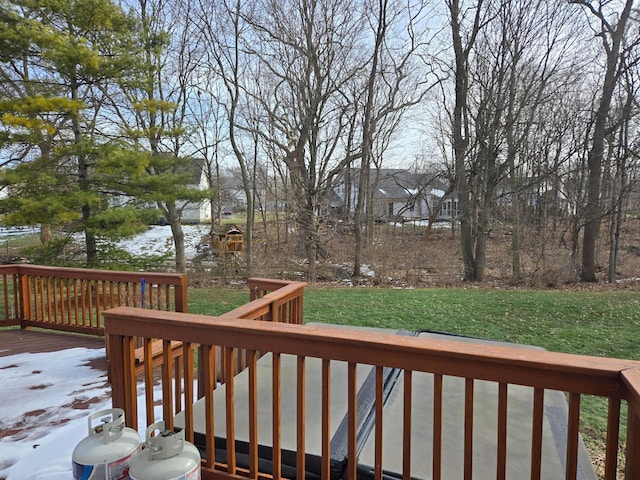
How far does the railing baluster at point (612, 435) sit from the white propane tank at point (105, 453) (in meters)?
1.66

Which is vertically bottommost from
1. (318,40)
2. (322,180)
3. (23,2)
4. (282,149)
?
(322,180)

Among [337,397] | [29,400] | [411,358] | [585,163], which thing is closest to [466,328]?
[337,397]

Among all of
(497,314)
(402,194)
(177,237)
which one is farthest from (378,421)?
(402,194)

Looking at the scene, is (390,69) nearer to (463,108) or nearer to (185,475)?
(463,108)

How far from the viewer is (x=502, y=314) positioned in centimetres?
645

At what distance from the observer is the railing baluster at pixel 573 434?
1.33m

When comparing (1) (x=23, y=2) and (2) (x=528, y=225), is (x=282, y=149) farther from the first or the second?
(2) (x=528, y=225)

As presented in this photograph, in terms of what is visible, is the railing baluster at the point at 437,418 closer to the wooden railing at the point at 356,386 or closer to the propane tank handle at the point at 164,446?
the wooden railing at the point at 356,386

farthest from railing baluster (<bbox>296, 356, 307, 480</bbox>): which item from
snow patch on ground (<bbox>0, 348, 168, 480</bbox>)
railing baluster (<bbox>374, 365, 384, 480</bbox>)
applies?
snow patch on ground (<bbox>0, 348, 168, 480</bbox>)

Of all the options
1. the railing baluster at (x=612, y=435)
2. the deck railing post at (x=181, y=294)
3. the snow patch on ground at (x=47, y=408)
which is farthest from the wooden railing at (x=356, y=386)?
the deck railing post at (x=181, y=294)

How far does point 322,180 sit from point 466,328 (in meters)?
8.84

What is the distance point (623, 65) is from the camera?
11.4 meters

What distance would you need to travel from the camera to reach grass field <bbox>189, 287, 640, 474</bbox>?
499 centimetres

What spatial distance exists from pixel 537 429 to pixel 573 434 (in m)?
0.12
